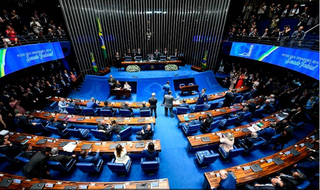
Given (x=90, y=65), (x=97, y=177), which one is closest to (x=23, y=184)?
(x=97, y=177)

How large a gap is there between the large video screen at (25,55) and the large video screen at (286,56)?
519 inches

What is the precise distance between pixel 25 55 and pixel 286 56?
14.1 metres

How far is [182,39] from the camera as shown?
554 inches

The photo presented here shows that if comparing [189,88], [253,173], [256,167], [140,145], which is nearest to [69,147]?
[140,145]

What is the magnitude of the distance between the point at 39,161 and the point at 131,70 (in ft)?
30.9

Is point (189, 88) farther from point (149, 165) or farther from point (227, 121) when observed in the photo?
point (149, 165)

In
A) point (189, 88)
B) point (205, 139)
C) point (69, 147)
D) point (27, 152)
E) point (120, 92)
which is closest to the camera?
point (27, 152)

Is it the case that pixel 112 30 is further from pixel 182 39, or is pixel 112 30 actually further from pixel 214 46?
pixel 214 46

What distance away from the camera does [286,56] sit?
7371 mm

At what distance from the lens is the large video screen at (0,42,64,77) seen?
6289 millimetres

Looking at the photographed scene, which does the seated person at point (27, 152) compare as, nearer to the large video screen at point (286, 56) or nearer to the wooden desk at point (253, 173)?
the wooden desk at point (253, 173)

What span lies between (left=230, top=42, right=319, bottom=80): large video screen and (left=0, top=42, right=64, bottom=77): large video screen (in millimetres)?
13175

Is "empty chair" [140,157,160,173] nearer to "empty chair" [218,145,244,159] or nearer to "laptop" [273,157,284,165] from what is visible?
"empty chair" [218,145,244,159]

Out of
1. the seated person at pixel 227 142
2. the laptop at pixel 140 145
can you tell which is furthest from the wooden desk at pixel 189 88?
the laptop at pixel 140 145
